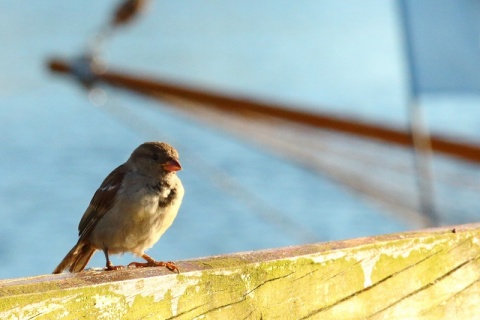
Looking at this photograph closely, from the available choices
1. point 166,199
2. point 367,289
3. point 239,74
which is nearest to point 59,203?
point 239,74

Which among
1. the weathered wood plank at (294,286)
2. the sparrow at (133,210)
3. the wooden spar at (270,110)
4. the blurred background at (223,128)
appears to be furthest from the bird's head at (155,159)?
the wooden spar at (270,110)

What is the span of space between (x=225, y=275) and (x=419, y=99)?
535 cm

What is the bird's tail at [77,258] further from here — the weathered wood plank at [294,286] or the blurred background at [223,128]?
the blurred background at [223,128]

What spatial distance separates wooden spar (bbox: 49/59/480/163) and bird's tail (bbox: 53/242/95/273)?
4331mm

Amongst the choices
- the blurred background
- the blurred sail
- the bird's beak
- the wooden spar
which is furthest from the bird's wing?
the wooden spar

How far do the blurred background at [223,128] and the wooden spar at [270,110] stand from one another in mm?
129

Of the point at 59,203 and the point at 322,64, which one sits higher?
the point at 322,64

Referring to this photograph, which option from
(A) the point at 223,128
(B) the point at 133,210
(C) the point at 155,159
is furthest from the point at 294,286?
(A) the point at 223,128

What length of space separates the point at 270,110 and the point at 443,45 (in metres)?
1.39

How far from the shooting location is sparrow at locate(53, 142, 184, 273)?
2.85m

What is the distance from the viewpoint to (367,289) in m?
1.78

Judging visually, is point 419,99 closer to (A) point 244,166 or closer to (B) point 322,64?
Result: (A) point 244,166

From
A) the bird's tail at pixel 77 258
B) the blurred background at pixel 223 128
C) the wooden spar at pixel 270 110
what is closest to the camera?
the bird's tail at pixel 77 258

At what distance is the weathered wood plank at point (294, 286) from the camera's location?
1.47m
